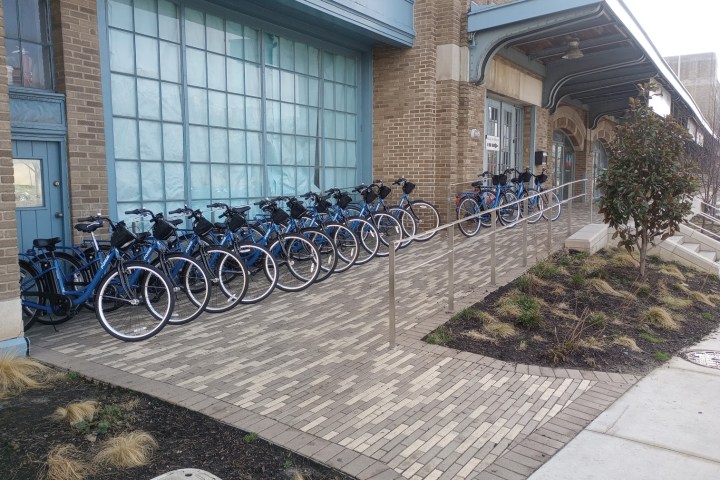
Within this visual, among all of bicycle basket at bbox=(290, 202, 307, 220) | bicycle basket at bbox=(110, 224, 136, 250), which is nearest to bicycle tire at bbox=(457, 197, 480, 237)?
bicycle basket at bbox=(290, 202, 307, 220)

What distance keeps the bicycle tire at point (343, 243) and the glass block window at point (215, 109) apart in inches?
74.1

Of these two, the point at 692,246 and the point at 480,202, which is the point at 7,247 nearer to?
the point at 480,202

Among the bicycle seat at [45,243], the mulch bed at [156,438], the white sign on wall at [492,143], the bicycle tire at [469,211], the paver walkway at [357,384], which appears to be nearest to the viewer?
the mulch bed at [156,438]

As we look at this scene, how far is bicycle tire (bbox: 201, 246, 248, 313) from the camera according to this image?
628 cm

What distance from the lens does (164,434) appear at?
3.63 metres

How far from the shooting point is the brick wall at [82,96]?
21.2 feet

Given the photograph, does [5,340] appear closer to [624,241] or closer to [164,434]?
[164,434]

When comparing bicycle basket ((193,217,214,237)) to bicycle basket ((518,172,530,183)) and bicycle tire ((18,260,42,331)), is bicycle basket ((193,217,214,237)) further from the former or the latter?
bicycle basket ((518,172,530,183))

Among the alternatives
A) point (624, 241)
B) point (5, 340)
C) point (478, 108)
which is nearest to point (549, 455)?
point (5, 340)

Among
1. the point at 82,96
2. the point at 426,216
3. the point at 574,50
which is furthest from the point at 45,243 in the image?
the point at 574,50

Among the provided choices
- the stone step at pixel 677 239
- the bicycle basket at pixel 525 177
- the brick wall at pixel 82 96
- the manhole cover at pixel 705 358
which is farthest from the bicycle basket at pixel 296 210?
the stone step at pixel 677 239

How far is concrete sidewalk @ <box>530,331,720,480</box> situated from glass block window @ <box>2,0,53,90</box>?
20.9 feet

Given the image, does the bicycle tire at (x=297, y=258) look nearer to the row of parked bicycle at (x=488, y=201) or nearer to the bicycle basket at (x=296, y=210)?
the bicycle basket at (x=296, y=210)

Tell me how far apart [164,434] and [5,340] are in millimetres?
→ 2199
